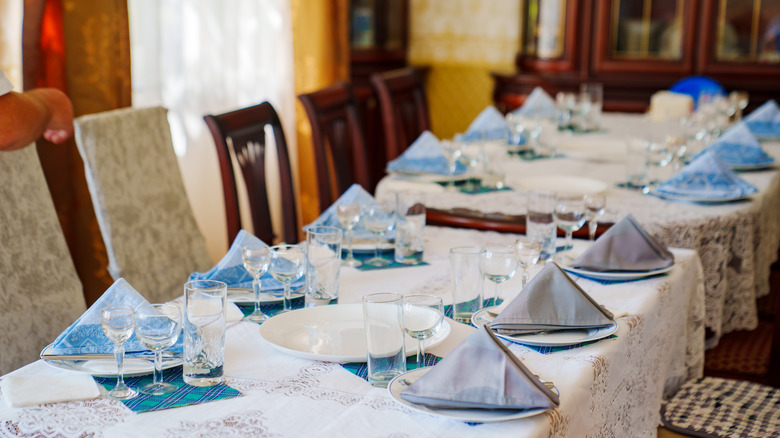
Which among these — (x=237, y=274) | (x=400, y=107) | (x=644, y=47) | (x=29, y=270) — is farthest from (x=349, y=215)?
(x=644, y=47)

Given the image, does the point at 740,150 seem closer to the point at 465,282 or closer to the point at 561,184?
the point at 561,184

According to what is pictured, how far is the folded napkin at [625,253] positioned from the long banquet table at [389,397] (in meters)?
0.03

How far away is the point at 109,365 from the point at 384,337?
0.39 meters

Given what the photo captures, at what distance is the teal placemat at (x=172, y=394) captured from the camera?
3.49 feet

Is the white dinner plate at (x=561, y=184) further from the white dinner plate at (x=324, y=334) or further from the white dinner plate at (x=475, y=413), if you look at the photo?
the white dinner plate at (x=475, y=413)

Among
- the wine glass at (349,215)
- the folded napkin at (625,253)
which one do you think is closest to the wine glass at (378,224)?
the wine glass at (349,215)

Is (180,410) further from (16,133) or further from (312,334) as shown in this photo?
(16,133)

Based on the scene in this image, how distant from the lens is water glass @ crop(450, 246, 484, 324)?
4.47ft

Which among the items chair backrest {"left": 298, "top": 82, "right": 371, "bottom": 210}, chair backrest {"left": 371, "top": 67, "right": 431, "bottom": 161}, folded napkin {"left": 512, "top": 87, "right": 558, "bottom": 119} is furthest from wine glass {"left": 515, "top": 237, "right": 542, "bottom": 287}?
folded napkin {"left": 512, "top": 87, "right": 558, "bottom": 119}

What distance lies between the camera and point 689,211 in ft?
6.88

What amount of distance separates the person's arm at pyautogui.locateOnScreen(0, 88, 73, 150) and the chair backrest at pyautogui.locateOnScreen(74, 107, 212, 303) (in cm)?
8

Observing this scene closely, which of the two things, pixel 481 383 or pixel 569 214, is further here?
pixel 569 214

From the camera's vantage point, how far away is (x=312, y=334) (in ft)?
4.32

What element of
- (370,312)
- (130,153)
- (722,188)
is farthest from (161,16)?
(370,312)
